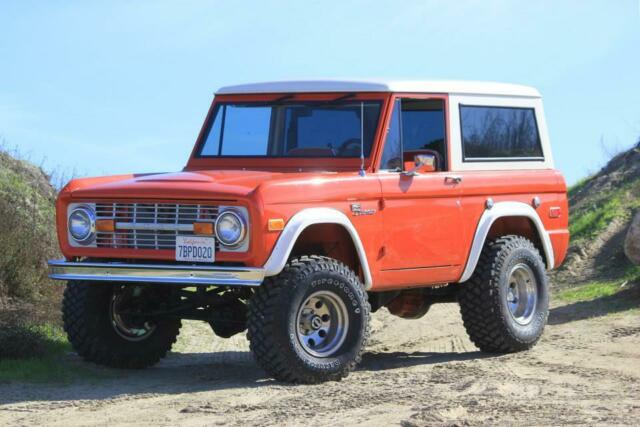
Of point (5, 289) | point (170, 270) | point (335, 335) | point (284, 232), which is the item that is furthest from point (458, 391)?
point (5, 289)

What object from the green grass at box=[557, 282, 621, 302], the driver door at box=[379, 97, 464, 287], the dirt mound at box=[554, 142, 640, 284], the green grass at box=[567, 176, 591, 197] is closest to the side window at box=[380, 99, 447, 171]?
the driver door at box=[379, 97, 464, 287]

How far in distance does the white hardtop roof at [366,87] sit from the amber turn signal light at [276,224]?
6.35 feet

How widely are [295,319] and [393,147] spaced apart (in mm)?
1965

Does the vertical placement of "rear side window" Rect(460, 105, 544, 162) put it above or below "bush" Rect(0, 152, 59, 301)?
above

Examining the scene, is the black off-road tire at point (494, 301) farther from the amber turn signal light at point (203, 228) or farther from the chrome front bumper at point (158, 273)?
the amber turn signal light at point (203, 228)

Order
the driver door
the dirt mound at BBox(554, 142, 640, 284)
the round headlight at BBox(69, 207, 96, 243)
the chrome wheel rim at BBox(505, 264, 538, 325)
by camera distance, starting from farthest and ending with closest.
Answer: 1. the dirt mound at BBox(554, 142, 640, 284)
2. the chrome wheel rim at BBox(505, 264, 538, 325)
3. the driver door
4. the round headlight at BBox(69, 207, 96, 243)

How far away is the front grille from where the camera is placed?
9.02 meters

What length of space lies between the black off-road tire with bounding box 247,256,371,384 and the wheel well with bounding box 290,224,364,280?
34 centimetres

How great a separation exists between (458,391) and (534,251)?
3.11 m

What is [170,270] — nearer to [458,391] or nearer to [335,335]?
[335,335]

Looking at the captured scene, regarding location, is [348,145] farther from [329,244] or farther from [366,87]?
[329,244]

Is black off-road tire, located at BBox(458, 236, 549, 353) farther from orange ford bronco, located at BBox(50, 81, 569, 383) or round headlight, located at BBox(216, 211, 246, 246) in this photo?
round headlight, located at BBox(216, 211, 246, 246)

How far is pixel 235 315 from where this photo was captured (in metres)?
9.80

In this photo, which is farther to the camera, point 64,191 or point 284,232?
point 64,191
